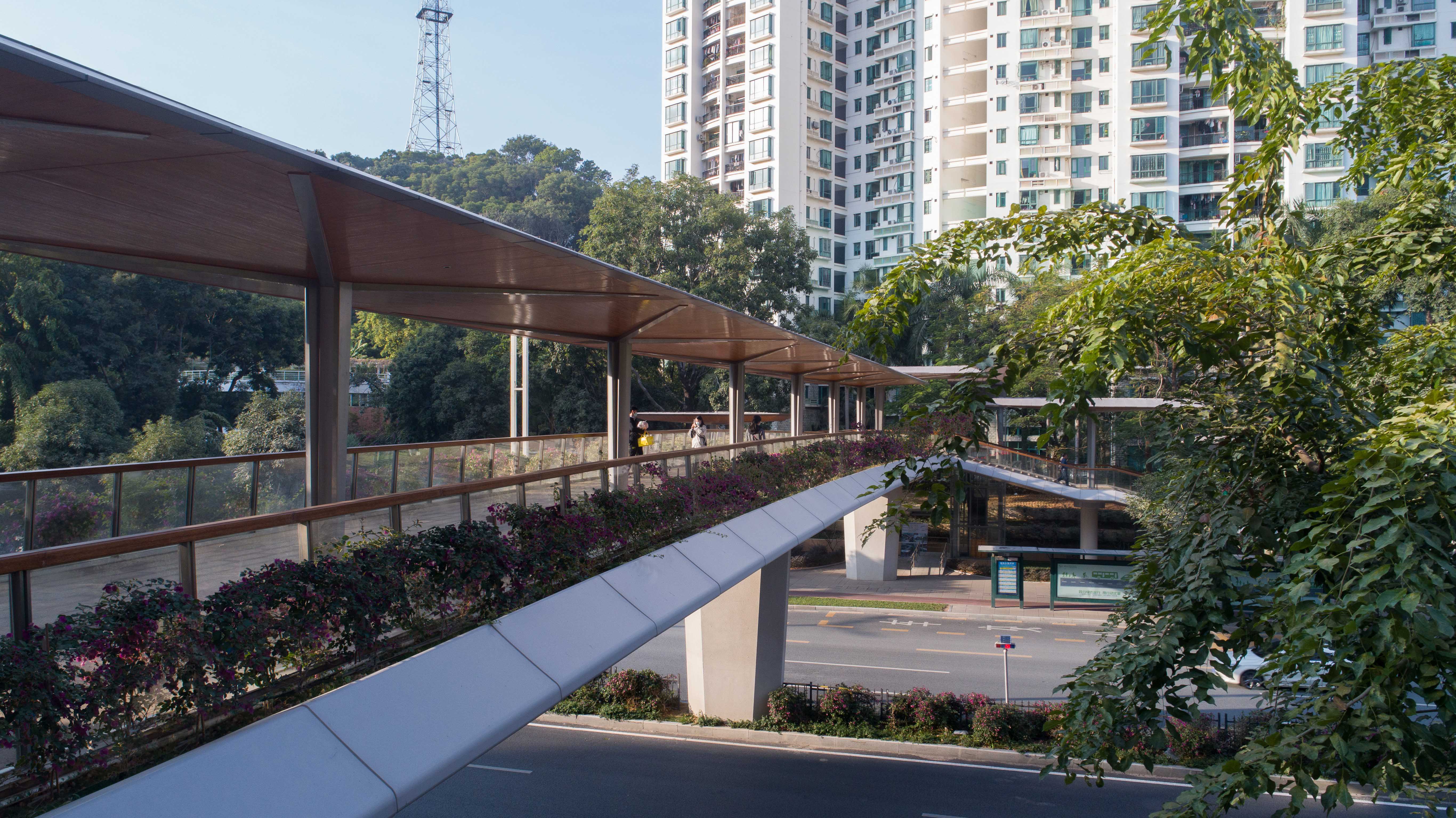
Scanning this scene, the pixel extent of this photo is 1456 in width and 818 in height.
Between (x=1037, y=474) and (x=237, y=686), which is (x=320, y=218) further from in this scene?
(x=1037, y=474)

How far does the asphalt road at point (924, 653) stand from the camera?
72.3 ft

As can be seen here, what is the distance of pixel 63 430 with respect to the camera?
2912 centimetres

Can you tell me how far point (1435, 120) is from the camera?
14.8 ft

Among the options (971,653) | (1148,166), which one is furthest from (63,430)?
(1148,166)

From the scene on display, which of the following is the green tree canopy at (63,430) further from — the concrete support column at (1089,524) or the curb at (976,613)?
the concrete support column at (1089,524)

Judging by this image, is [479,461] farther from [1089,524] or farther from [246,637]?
[1089,524]

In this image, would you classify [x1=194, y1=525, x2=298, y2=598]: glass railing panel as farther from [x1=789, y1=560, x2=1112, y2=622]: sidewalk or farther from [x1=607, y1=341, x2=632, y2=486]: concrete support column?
[x1=789, y1=560, x2=1112, y2=622]: sidewalk

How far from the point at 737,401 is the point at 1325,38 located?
52.6 meters

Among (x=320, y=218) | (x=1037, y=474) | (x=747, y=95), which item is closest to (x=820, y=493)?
(x=320, y=218)

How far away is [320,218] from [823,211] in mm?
60768

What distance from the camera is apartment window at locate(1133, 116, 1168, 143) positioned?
54906 millimetres

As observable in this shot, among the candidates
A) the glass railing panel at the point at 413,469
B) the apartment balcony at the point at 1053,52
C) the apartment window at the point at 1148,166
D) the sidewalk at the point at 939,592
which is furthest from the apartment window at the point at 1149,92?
the glass railing panel at the point at 413,469

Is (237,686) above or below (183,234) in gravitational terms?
below

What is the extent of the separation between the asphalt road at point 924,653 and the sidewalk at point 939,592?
121cm
